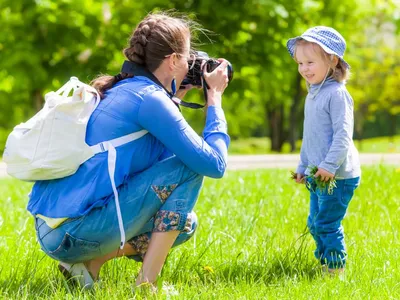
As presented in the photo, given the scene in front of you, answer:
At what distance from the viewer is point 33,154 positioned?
260 cm

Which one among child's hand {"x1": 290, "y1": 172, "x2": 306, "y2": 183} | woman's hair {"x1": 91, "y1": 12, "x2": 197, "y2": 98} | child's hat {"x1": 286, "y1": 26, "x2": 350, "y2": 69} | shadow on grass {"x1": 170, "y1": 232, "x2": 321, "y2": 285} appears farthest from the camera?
child's hand {"x1": 290, "y1": 172, "x2": 306, "y2": 183}

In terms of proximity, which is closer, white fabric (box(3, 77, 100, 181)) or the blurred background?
white fabric (box(3, 77, 100, 181))

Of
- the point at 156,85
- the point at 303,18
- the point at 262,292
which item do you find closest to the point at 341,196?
the point at 262,292

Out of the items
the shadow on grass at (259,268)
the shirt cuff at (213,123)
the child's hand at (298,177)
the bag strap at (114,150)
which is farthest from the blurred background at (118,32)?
the bag strap at (114,150)

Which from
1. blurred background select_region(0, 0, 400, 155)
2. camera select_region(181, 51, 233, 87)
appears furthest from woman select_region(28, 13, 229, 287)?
blurred background select_region(0, 0, 400, 155)

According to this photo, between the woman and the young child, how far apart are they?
1.80ft

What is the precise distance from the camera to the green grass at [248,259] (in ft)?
8.73

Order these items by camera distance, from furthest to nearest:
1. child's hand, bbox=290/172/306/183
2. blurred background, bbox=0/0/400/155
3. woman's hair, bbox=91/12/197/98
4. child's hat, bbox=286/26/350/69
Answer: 1. blurred background, bbox=0/0/400/155
2. child's hand, bbox=290/172/306/183
3. child's hat, bbox=286/26/350/69
4. woman's hair, bbox=91/12/197/98

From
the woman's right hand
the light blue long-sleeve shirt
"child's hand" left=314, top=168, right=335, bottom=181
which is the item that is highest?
the woman's right hand

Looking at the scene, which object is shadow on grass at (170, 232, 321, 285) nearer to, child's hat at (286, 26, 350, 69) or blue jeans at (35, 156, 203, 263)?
blue jeans at (35, 156, 203, 263)

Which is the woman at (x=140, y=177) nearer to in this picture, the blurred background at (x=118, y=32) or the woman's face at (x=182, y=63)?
the woman's face at (x=182, y=63)

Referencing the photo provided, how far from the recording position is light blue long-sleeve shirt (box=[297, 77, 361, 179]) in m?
3.00

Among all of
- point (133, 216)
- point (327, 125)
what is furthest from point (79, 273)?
point (327, 125)

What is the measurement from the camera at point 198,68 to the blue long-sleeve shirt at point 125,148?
31 centimetres
